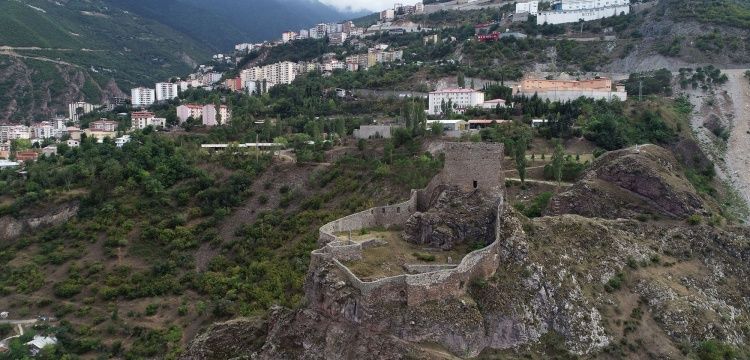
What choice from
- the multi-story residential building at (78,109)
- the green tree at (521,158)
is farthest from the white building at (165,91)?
the green tree at (521,158)

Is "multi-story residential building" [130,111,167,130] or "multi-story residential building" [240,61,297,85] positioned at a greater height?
"multi-story residential building" [240,61,297,85]

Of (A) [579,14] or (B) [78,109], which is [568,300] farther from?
(B) [78,109]

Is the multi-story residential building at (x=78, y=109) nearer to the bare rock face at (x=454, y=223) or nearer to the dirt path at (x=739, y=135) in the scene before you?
the dirt path at (x=739, y=135)

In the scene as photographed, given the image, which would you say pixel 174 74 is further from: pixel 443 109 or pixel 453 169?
pixel 453 169

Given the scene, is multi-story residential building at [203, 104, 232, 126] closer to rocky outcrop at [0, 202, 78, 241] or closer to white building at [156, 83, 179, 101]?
rocky outcrop at [0, 202, 78, 241]

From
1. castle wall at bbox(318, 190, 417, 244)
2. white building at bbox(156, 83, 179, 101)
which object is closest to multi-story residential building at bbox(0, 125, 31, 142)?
white building at bbox(156, 83, 179, 101)

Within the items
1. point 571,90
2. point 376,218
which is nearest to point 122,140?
point 571,90
